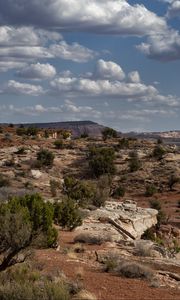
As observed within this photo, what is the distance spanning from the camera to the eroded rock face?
96.8 feet

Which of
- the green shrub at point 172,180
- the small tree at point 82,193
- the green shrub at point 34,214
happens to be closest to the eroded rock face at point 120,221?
the small tree at point 82,193

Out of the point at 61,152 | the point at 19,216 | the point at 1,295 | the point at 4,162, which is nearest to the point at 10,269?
the point at 19,216

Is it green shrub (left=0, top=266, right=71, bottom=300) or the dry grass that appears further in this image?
the dry grass

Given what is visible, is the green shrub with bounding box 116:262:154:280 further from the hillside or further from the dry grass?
the dry grass

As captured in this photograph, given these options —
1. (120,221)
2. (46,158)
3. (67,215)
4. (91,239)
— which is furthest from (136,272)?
(46,158)

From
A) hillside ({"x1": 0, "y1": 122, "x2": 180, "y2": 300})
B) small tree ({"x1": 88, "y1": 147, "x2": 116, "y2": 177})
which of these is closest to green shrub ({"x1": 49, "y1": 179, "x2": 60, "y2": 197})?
hillside ({"x1": 0, "y1": 122, "x2": 180, "y2": 300})

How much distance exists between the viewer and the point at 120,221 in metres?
32.8

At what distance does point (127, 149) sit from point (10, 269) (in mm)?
59381

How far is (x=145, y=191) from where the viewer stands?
185ft

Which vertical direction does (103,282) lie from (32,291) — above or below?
below

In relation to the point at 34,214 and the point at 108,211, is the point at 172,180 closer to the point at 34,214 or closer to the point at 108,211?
the point at 108,211

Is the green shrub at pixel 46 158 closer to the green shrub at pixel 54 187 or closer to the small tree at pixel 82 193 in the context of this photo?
the green shrub at pixel 54 187

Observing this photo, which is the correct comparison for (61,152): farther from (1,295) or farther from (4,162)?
(1,295)

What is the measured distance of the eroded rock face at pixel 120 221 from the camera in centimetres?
2952
